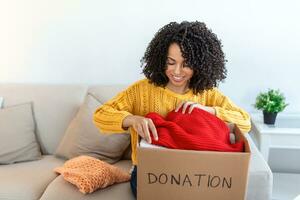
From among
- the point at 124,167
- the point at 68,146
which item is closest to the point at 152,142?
the point at 124,167

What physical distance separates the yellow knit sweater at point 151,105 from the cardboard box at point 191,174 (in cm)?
31

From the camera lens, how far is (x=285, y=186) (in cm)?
203

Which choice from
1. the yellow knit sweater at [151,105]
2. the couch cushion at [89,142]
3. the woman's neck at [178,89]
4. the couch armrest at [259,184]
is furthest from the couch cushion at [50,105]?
the couch armrest at [259,184]

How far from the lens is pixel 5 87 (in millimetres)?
2154

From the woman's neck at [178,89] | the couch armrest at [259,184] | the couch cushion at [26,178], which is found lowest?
Result: the couch cushion at [26,178]

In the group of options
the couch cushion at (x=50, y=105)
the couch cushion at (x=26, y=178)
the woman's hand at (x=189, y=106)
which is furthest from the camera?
the couch cushion at (x=50, y=105)

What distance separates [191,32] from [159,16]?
96 cm

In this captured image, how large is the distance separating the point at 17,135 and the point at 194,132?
48.5 inches

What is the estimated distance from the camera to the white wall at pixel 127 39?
2092 millimetres

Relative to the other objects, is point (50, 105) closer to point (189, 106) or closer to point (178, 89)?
point (178, 89)

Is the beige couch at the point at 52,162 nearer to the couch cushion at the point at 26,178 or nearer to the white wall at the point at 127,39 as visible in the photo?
the couch cushion at the point at 26,178

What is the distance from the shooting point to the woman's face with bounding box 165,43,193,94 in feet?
3.96

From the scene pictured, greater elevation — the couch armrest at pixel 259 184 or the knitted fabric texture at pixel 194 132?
the knitted fabric texture at pixel 194 132

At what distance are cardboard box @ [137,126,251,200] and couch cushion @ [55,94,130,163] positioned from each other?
0.88 m
